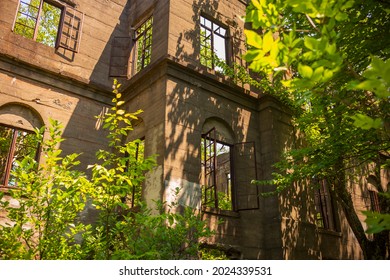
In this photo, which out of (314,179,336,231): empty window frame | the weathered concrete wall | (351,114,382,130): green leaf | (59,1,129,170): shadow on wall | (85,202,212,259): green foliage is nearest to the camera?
(351,114,382,130): green leaf

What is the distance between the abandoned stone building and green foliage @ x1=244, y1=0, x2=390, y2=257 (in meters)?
1.19

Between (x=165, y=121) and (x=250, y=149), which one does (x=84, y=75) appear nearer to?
(x=165, y=121)

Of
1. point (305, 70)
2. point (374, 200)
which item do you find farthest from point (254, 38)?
point (374, 200)

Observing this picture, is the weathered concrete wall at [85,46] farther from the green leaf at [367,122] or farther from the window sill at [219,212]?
the green leaf at [367,122]

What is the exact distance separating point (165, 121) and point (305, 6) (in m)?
6.69

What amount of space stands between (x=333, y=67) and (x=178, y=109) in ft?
23.3

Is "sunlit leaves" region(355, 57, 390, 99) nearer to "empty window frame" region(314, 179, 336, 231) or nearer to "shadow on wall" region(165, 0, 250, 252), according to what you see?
"shadow on wall" region(165, 0, 250, 252)

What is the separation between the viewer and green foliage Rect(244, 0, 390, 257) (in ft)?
6.61

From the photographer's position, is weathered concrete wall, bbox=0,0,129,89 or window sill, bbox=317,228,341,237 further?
window sill, bbox=317,228,341,237

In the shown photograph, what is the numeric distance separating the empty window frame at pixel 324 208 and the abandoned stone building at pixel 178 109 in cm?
6

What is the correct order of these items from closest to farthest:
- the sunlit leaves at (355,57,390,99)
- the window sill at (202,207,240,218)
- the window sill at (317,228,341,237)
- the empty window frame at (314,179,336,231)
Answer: the sunlit leaves at (355,57,390,99)
the window sill at (202,207,240,218)
the window sill at (317,228,341,237)
the empty window frame at (314,179,336,231)

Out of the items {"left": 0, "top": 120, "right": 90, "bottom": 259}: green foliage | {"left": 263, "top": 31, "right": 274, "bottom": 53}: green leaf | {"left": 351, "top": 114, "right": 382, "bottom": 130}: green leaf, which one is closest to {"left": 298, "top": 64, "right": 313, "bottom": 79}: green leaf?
{"left": 263, "top": 31, "right": 274, "bottom": 53}: green leaf

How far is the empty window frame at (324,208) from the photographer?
1126cm
